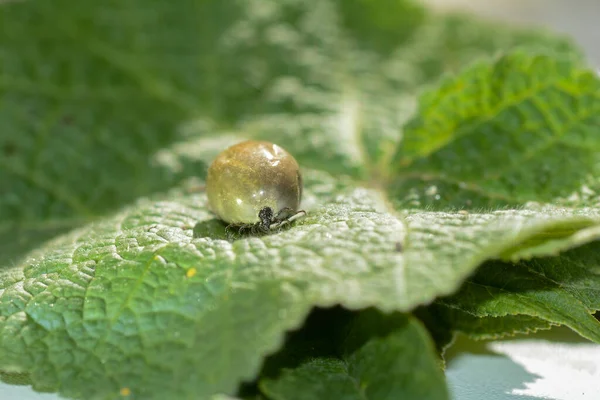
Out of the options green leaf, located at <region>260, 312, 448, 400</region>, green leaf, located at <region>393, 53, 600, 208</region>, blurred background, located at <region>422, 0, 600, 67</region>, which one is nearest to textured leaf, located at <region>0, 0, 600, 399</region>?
green leaf, located at <region>393, 53, 600, 208</region>

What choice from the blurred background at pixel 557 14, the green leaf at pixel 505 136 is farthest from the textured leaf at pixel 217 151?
the blurred background at pixel 557 14

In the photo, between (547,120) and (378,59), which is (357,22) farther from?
(547,120)

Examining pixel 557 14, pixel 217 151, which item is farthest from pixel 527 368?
pixel 557 14

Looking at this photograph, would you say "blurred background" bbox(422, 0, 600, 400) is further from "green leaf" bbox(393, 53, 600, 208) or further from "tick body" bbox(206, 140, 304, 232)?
"tick body" bbox(206, 140, 304, 232)

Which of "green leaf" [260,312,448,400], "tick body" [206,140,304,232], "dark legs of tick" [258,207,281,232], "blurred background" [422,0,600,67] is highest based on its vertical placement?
"blurred background" [422,0,600,67]

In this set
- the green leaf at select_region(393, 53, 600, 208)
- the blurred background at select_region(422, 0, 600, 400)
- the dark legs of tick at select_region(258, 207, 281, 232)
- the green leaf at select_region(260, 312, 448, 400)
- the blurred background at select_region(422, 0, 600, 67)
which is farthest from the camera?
the blurred background at select_region(422, 0, 600, 67)

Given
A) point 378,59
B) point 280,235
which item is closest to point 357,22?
point 378,59

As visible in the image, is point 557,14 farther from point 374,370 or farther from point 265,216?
point 374,370
